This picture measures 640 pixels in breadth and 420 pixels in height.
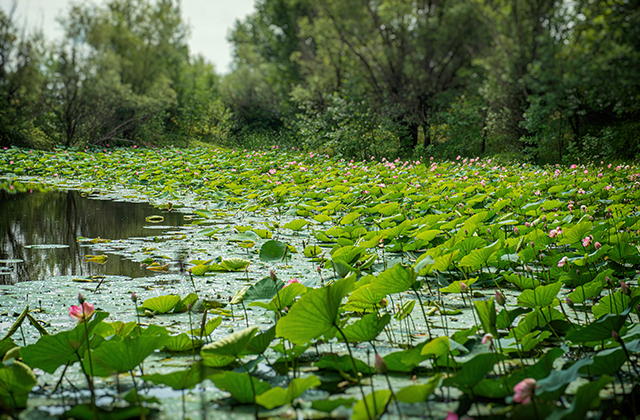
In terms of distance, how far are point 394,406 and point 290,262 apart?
58.4 inches

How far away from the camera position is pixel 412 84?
35.9ft

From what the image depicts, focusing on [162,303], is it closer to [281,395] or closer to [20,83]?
[281,395]

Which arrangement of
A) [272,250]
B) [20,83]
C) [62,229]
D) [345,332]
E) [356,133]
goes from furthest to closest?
1. [20,83]
2. [356,133]
3. [62,229]
4. [272,250]
5. [345,332]

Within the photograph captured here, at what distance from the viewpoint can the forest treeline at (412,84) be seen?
823cm

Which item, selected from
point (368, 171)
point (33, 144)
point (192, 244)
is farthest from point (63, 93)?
point (192, 244)

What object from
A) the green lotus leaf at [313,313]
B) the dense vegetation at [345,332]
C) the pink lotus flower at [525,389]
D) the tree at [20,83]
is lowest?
the dense vegetation at [345,332]

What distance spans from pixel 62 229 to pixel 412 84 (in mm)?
9201

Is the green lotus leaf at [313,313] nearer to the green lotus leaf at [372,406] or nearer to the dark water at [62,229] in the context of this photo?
the green lotus leaf at [372,406]

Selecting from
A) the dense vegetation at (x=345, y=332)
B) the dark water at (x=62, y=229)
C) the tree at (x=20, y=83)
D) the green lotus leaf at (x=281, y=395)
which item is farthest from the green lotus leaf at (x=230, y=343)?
the tree at (x=20, y=83)

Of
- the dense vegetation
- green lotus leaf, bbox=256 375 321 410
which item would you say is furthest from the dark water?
green lotus leaf, bbox=256 375 321 410

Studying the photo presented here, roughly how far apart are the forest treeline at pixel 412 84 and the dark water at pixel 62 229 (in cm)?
676

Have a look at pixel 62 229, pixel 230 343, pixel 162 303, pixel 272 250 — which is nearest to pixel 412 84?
pixel 62 229

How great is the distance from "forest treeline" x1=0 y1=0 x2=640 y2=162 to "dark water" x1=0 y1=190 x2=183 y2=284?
6.76 m

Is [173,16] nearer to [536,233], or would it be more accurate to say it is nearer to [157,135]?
[157,135]
